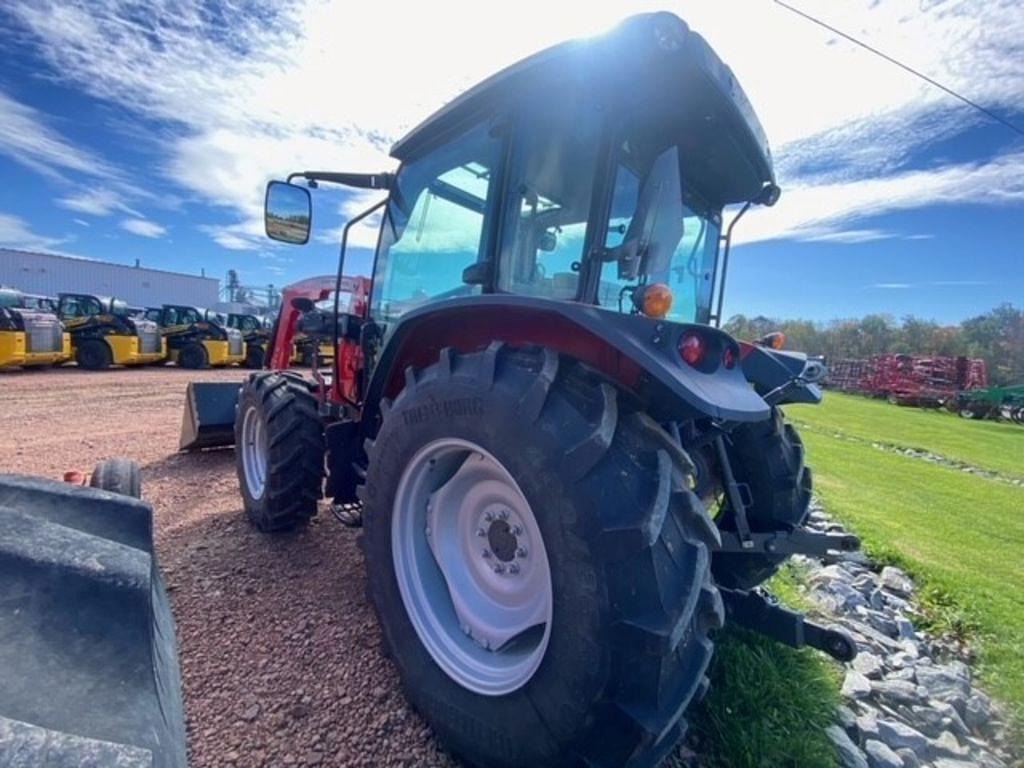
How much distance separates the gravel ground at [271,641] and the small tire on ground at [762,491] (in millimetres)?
1492

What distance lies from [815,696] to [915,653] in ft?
3.73

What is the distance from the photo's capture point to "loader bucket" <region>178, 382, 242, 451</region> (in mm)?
4953

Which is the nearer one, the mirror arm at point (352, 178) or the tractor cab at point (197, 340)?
the mirror arm at point (352, 178)

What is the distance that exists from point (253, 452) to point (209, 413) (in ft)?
5.87

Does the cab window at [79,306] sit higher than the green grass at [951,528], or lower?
higher

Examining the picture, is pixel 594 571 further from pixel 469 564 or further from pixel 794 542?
pixel 794 542

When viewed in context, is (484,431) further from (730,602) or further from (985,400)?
(985,400)

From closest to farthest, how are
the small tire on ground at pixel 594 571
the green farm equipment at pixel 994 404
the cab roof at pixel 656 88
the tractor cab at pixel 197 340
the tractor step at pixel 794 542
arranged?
the small tire on ground at pixel 594 571 → the cab roof at pixel 656 88 → the tractor step at pixel 794 542 → the tractor cab at pixel 197 340 → the green farm equipment at pixel 994 404

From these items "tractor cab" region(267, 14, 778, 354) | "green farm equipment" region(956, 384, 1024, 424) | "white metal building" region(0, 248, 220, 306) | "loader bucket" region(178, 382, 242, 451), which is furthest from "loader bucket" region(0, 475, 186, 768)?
"white metal building" region(0, 248, 220, 306)

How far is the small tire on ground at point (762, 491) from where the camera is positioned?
7.99ft

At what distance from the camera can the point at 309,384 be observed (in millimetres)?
3623

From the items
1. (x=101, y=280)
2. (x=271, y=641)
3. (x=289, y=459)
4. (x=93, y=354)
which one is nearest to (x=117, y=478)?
(x=289, y=459)

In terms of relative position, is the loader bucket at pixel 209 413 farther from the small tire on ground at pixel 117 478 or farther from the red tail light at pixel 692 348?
the red tail light at pixel 692 348

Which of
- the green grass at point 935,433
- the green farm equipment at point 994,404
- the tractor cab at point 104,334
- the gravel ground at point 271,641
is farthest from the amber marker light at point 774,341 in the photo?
the green farm equipment at point 994,404
